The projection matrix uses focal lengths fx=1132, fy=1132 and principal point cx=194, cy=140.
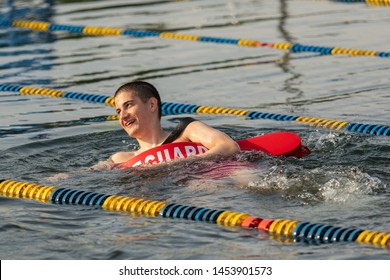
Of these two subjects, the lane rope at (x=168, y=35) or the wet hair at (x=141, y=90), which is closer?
the wet hair at (x=141, y=90)

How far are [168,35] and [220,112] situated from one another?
181 inches

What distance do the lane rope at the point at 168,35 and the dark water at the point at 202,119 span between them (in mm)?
153

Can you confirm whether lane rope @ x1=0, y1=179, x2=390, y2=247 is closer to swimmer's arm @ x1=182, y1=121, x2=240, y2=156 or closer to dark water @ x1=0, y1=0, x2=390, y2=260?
dark water @ x1=0, y1=0, x2=390, y2=260

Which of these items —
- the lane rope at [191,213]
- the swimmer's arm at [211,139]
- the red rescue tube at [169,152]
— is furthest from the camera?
the red rescue tube at [169,152]

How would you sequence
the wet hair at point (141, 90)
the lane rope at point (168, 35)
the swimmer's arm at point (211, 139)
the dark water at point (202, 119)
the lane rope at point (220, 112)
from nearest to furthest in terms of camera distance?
the dark water at point (202, 119), the swimmer's arm at point (211, 139), the wet hair at point (141, 90), the lane rope at point (220, 112), the lane rope at point (168, 35)

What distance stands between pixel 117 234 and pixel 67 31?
9844 mm

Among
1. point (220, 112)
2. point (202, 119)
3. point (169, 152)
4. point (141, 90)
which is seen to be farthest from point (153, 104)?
point (220, 112)

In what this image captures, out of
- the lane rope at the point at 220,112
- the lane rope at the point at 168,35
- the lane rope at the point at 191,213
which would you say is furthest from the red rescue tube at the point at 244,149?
the lane rope at the point at 168,35

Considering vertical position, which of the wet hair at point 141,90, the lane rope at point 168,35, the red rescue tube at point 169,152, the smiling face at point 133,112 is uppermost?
the lane rope at point 168,35

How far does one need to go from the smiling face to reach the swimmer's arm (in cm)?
31

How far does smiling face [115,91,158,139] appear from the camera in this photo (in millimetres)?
8242

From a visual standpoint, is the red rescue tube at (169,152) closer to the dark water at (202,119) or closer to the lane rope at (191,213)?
the dark water at (202,119)

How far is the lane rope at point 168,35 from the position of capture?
13.2m

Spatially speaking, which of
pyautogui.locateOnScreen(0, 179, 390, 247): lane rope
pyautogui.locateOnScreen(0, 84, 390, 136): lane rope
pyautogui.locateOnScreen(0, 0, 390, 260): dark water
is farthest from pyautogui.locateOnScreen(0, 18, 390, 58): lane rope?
pyautogui.locateOnScreen(0, 179, 390, 247): lane rope
